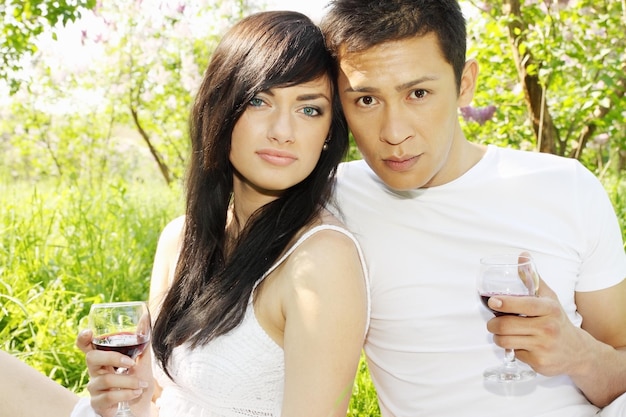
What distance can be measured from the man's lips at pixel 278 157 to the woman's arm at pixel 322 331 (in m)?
0.33

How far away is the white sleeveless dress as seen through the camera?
8.21 feet

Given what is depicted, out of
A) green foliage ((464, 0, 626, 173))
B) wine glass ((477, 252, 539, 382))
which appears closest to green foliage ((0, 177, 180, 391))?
wine glass ((477, 252, 539, 382))

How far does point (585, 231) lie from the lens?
104 inches

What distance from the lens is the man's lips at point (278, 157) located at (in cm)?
254

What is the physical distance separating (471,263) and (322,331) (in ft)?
2.20

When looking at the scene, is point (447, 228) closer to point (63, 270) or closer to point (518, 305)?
point (518, 305)

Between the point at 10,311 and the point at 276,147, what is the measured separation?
3.07 meters

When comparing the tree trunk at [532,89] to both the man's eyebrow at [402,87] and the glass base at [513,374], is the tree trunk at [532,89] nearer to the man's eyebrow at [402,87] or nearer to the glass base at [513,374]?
the man's eyebrow at [402,87]

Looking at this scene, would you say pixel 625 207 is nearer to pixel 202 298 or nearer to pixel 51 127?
pixel 202 298

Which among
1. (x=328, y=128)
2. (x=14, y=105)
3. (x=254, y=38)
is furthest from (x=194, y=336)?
(x=14, y=105)

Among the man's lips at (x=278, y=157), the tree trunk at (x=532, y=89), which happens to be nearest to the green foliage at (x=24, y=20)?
the tree trunk at (x=532, y=89)

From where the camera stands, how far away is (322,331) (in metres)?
2.31

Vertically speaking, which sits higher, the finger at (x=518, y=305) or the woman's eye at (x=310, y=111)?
the woman's eye at (x=310, y=111)

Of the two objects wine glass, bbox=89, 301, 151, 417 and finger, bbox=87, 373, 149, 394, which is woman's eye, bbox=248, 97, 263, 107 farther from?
finger, bbox=87, 373, 149, 394
